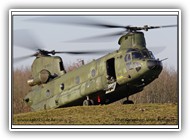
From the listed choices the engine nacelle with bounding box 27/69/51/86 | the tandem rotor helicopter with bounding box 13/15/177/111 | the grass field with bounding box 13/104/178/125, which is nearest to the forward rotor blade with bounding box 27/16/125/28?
the tandem rotor helicopter with bounding box 13/15/177/111

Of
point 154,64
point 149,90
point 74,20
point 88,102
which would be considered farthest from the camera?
point 88,102

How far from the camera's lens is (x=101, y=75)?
1140cm

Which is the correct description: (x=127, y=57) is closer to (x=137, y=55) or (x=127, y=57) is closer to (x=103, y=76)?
(x=137, y=55)

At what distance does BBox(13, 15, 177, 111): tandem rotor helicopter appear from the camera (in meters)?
10.9

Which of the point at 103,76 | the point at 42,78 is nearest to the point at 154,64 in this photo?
the point at 103,76

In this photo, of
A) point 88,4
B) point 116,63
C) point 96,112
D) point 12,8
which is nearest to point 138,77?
point 116,63

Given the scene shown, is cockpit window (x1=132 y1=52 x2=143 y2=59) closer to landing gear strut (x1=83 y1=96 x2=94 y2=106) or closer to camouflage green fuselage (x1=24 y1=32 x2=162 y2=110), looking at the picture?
camouflage green fuselage (x1=24 y1=32 x2=162 y2=110)

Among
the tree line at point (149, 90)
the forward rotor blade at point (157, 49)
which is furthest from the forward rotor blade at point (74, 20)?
the tree line at point (149, 90)

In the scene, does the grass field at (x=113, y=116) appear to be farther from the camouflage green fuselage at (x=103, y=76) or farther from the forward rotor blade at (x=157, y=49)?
the forward rotor blade at (x=157, y=49)

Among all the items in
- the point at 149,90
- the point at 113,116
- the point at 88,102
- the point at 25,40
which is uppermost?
the point at 25,40

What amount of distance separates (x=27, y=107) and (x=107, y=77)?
1626mm

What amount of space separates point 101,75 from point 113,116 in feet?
5.23

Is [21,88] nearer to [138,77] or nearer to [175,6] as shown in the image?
[138,77]

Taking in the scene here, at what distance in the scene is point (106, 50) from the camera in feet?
34.7
